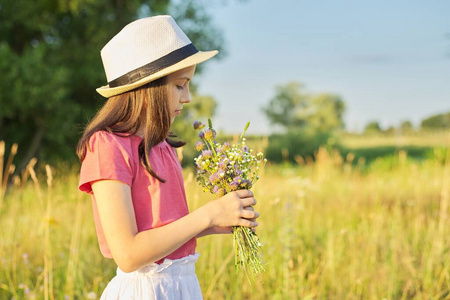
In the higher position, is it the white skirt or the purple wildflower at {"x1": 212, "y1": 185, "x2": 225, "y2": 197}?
the purple wildflower at {"x1": 212, "y1": 185, "x2": 225, "y2": 197}

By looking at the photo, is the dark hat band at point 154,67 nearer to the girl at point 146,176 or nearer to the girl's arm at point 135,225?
the girl at point 146,176

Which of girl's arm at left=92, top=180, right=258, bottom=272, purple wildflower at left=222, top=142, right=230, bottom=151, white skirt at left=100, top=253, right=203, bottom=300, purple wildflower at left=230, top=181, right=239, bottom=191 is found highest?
purple wildflower at left=222, top=142, right=230, bottom=151

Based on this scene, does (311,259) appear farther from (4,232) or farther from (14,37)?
(14,37)

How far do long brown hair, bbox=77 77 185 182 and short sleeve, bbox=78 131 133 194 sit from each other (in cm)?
3

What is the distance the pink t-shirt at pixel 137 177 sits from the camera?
1.53 meters

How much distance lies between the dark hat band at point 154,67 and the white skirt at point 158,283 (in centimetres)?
58

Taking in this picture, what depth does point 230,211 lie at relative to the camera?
1.54m

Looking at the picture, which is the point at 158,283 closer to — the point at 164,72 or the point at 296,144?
the point at 164,72

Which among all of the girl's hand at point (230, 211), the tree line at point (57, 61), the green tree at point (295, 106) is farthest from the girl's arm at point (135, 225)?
the green tree at point (295, 106)

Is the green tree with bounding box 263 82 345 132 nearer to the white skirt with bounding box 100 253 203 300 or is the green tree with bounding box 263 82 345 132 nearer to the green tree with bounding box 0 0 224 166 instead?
the green tree with bounding box 0 0 224 166

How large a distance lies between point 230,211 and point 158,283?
348 mm

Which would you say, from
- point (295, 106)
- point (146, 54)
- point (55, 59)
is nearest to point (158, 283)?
point (146, 54)

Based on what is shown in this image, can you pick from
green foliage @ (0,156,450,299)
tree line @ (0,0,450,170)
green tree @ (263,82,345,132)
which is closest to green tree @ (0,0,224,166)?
tree line @ (0,0,450,170)

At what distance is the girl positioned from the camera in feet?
4.94
